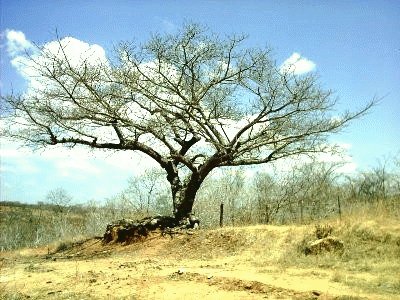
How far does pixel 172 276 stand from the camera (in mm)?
10539

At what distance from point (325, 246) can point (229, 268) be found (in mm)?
2917

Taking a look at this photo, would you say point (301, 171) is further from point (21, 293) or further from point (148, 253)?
point (21, 293)

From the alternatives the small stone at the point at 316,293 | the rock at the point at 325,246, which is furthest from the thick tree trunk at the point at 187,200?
the small stone at the point at 316,293

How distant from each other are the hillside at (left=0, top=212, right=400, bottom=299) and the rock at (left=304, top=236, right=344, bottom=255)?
0.21 m

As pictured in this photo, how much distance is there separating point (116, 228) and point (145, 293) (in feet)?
32.8

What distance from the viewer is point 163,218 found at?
19047 millimetres

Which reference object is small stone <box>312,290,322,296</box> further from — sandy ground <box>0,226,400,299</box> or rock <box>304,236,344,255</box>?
rock <box>304,236,344,255</box>

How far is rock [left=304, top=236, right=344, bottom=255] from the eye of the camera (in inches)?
492

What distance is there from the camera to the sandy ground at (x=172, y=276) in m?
8.77

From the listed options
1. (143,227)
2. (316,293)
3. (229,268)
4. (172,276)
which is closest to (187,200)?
(143,227)

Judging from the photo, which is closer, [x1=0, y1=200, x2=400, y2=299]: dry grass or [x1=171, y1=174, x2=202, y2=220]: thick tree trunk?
[x1=0, y1=200, x2=400, y2=299]: dry grass

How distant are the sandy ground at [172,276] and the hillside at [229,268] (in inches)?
0.8

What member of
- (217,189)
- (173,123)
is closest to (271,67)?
(173,123)

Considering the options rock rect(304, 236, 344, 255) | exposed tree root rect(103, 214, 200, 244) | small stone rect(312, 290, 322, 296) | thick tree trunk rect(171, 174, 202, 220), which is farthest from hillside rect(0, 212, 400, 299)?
thick tree trunk rect(171, 174, 202, 220)
